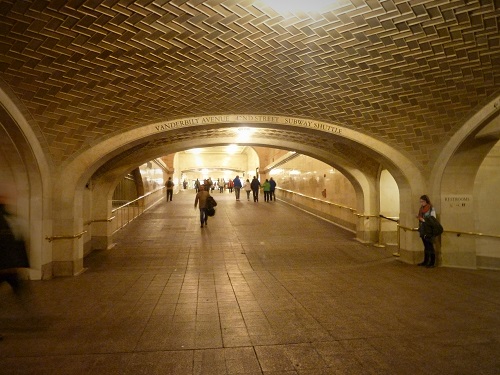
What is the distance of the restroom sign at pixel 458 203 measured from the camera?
804 cm

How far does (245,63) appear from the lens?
5980 millimetres

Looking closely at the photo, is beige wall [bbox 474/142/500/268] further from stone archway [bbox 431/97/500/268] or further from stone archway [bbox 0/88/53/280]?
stone archway [bbox 0/88/53/280]

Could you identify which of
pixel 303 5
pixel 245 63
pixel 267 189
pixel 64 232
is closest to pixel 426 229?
pixel 245 63

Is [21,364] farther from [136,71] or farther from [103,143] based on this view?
[103,143]

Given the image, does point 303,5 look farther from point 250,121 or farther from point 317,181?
point 317,181

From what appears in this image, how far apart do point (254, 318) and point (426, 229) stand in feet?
15.2

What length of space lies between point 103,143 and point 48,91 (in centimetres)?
170

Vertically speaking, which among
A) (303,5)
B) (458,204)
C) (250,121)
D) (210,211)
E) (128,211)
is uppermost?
(303,5)

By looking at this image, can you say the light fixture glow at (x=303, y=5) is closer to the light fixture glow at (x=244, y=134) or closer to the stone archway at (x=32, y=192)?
the stone archway at (x=32, y=192)

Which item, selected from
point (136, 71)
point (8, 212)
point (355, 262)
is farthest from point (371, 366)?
point (355, 262)

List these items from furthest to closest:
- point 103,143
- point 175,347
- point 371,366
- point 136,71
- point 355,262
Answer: point 355,262
point 103,143
point 136,71
point 175,347
point 371,366

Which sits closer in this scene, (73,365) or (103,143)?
(73,365)

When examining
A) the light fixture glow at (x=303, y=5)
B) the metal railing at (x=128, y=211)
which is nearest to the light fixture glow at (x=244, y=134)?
the metal railing at (x=128, y=211)

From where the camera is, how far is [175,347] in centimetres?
392
